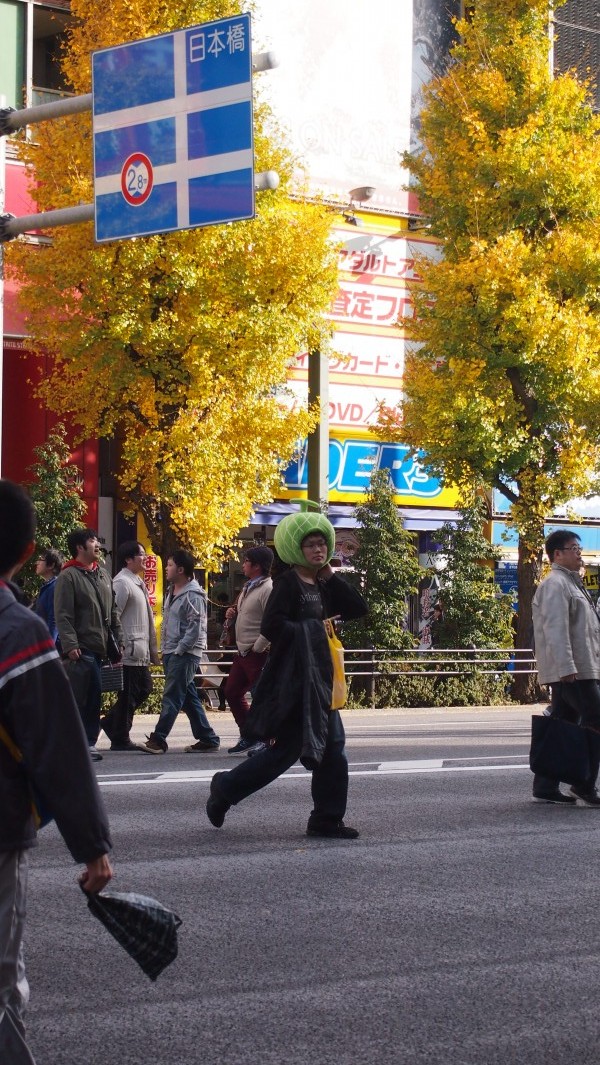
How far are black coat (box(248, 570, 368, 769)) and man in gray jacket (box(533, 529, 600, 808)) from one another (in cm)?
178

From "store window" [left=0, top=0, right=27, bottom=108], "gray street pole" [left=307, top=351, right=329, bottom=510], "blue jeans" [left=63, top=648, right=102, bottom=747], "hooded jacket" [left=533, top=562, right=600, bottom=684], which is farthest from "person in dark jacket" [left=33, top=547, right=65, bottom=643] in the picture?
"gray street pole" [left=307, top=351, right=329, bottom=510]

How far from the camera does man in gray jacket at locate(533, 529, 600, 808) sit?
346 inches

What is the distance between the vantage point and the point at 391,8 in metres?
26.2

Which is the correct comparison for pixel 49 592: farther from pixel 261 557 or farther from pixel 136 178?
pixel 136 178

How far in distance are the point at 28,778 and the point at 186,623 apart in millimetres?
9225

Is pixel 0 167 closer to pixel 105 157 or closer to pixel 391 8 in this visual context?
pixel 105 157

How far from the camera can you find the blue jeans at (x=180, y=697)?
39.3 feet

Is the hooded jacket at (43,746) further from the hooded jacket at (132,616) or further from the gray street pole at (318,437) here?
the gray street pole at (318,437)

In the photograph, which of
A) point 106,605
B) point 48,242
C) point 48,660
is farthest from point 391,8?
point 48,660

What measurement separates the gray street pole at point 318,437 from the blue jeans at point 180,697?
12.1 m

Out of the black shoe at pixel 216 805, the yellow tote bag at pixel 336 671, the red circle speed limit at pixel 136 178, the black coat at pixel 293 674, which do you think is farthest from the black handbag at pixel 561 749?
the red circle speed limit at pixel 136 178

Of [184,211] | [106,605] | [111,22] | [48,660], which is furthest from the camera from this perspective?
[111,22]

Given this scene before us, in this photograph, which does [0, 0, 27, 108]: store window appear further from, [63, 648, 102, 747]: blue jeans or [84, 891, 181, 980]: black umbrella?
[84, 891, 181, 980]: black umbrella

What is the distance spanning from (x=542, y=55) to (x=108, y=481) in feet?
29.8
